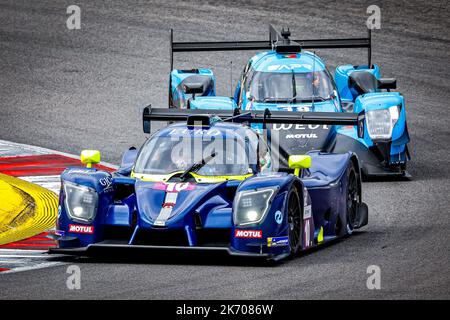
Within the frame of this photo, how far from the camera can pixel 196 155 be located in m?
14.4

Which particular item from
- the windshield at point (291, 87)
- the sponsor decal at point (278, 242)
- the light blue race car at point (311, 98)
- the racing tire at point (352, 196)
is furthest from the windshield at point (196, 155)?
the windshield at point (291, 87)

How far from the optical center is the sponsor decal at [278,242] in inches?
520

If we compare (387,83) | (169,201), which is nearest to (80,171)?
(169,201)

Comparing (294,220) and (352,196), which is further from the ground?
(294,220)

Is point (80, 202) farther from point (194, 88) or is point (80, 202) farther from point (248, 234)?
point (194, 88)

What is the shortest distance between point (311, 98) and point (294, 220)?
6.78 meters

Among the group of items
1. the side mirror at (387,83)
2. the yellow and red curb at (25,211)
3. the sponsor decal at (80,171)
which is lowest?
the yellow and red curb at (25,211)

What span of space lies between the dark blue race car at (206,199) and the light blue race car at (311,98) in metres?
3.88

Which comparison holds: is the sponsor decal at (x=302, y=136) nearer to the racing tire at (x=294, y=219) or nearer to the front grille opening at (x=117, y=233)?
the racing tire at (x=294, y=219)

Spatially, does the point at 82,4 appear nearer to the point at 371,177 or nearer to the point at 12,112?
the point at 12,112

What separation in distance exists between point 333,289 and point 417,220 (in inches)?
167

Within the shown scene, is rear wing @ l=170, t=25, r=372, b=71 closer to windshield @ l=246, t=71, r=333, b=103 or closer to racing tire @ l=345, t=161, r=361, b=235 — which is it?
windshield @ l=246, t=71, r=333, b=103

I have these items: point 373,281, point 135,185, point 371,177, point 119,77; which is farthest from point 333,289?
point 119,77

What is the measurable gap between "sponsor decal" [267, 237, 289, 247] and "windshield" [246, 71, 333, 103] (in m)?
7.21
